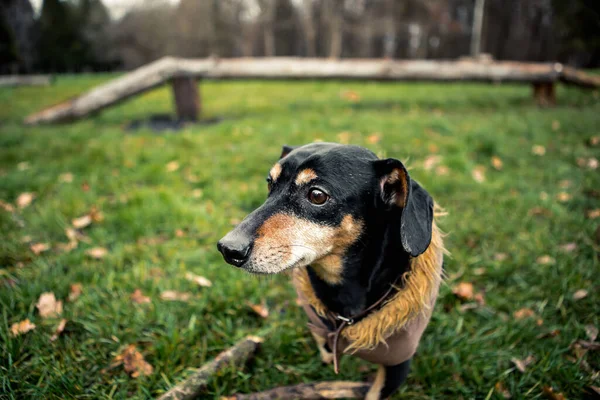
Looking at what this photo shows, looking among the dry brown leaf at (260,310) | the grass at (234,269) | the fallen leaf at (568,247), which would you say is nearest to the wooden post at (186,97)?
the grass at (234,269)

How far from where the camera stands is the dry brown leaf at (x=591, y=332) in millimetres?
2178

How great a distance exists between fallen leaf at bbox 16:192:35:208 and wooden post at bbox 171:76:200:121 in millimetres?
3516

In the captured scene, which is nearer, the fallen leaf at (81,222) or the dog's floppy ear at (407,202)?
the dog's floppy ear at (407,202)

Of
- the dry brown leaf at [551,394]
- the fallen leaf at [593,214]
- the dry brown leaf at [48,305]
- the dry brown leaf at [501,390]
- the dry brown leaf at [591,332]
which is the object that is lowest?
the dry brown leaf at [501,390]

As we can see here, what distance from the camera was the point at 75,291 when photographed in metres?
2.43

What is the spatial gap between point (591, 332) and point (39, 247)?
3917mm

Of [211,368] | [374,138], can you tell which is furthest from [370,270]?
[374,138]

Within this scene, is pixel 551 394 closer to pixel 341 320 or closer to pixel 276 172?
pixel 341 320

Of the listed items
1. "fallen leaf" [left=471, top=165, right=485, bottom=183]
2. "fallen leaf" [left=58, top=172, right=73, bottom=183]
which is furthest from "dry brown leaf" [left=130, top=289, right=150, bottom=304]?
"fallen leaf" [left=471, top=165, right=485, bottom=183]

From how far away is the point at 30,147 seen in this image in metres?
4.99

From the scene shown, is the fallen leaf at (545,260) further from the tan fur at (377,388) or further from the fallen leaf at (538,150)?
the fallen leaf at (538,150)

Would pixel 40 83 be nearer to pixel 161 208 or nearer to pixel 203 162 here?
Answer: pixel 203 162

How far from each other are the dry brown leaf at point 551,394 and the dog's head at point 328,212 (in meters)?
1.17

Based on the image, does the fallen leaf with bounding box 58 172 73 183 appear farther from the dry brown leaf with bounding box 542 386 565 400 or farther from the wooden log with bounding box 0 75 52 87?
the wooden log with bounding box 0 75 52 87
